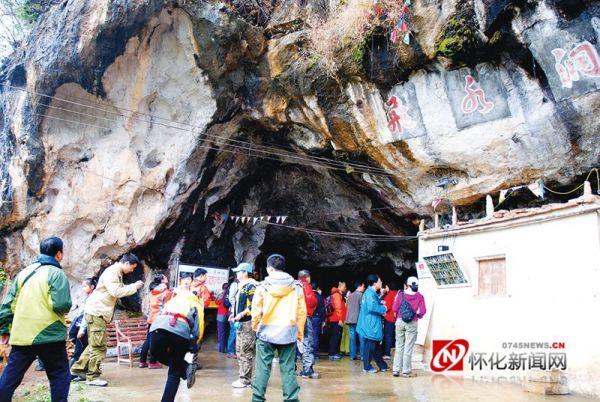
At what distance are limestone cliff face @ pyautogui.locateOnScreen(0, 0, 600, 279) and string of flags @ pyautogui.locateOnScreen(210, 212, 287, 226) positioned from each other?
1.87 ft

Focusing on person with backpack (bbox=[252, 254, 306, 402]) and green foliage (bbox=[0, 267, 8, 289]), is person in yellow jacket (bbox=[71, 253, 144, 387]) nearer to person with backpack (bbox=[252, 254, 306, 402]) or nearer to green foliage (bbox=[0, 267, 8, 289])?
person with backpack (bbox=[252, 254, 306, 402])

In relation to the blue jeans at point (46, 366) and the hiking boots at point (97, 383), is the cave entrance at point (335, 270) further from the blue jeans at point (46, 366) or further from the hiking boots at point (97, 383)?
the blue jeans at point (46, 366)

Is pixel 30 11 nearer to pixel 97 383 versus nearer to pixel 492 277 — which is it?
pixel 97 383

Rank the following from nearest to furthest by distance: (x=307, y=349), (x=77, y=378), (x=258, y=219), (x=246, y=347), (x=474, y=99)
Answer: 1. (x=246, y=347)
2. (x=77, y=378)
3. (x=307, y=349)
4. (x=474, y=99)
5. (x=258, y=219)

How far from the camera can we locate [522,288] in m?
8.31

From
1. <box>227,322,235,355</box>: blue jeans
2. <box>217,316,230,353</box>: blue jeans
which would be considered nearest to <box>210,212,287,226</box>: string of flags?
<box>217,316,230,353</box>: blue jeans

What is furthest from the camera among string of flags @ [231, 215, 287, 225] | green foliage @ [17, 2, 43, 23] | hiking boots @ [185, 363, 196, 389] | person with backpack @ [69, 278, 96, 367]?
string of flags @ [231, 215, 287, 225]

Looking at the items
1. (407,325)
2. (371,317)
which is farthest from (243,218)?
(407,325)

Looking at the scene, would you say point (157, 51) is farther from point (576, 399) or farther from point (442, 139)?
point (576, 399)

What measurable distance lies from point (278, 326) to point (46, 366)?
7.31 ft

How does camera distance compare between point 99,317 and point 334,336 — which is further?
point 334,336

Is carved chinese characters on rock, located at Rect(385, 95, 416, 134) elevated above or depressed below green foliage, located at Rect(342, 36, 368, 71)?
below

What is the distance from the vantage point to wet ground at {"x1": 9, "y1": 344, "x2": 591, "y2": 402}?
20.8 feet

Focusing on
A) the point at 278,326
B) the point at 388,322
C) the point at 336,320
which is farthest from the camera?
the point at 388,322
